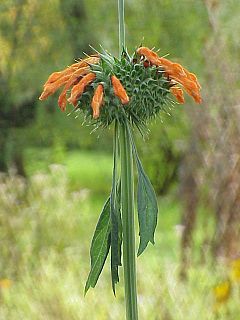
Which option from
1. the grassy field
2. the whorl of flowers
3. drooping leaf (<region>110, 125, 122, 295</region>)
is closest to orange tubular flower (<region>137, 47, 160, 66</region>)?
the whorl of flowers

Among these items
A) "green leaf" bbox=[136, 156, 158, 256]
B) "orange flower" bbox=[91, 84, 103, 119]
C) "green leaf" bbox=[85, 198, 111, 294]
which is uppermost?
"orange flower" bbox=[91, 84, 103, 119]

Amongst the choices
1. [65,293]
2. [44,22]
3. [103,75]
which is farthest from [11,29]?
[103,75]

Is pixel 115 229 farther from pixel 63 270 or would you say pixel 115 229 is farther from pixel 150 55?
pixel 63 270

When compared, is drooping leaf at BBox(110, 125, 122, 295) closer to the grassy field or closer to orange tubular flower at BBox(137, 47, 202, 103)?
orange tubular flower at BBox(137, 47, 202, 103)

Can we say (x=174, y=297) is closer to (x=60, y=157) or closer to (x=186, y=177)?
(x=186, y=177)

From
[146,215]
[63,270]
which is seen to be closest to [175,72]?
[146,215]

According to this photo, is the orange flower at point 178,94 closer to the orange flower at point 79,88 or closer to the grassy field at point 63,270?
the orange flower at point 79,88
